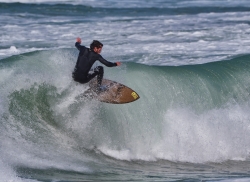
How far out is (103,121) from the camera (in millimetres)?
12672

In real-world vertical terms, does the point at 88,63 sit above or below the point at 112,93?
above

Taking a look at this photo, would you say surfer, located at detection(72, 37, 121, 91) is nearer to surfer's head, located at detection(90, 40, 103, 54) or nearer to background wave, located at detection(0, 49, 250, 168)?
surfer's head, located at detection(90, 40, 103, 54)

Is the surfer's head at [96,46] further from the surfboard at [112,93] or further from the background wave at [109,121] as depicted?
the background wave at [109,121]

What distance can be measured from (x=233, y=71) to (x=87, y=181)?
7.93m

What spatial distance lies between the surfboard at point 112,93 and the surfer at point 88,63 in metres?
0.18

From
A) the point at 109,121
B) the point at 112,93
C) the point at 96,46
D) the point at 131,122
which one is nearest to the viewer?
the point at 96,46

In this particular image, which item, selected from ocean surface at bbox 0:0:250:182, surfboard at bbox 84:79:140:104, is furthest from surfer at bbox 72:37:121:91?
ocean surface at bbox 0:0:250:182

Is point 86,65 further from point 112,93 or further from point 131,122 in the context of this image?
point 131,122

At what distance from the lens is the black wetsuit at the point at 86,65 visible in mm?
11516

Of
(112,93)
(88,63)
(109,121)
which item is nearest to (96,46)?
(88,63)

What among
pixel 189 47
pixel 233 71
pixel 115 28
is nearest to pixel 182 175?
pixel 233 71

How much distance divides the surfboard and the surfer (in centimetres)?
18

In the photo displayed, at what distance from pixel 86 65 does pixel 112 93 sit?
1.02 metres

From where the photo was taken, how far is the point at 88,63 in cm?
1159
